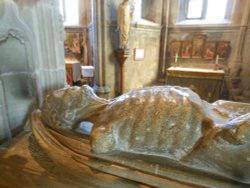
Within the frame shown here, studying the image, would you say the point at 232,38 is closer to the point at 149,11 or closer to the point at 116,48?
the point at 149,11

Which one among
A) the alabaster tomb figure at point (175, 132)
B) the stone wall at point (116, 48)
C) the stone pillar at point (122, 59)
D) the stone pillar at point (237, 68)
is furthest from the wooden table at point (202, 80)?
the alabaster tomb figure at point (175, 132)

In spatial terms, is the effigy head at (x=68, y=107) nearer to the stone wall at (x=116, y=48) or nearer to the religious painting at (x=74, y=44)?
the stone wall at (x=116, y=48)

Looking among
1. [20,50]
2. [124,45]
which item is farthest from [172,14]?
[20,50]

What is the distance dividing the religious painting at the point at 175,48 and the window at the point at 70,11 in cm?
389

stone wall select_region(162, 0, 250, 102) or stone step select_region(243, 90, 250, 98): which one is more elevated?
stone wall select_region(162, 0, 250, 102)

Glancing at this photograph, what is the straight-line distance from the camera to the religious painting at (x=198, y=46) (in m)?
5.47

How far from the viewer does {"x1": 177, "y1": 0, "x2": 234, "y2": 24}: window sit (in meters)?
5.31

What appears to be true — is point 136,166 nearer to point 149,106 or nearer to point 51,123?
point 149,106

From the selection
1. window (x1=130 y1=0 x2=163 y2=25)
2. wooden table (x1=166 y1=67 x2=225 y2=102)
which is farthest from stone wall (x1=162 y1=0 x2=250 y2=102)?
wooden table (x1=166 y1=67 x2=225 y2=102)

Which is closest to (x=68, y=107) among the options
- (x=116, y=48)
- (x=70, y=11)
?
(x=116, y=48)

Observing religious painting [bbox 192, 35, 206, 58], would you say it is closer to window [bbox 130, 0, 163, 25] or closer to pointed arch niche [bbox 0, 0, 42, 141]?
window [bbox 130, 0, 163, 25]

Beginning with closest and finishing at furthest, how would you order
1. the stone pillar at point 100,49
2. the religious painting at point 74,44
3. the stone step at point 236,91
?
the stone pillar at point 100,49, the stone step at point 236,91, the religious painting at point 74,44

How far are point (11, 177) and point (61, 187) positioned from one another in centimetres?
35

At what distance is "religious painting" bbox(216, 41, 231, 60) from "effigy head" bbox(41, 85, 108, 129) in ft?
17.3
